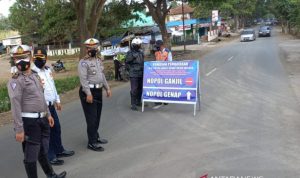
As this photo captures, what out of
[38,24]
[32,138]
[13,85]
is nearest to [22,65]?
[13,85]

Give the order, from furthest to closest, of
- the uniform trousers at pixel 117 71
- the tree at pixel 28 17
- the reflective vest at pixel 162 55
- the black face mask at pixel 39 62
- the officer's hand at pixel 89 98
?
1. the tree at pixel 28 17
2. the uniform trousers at pixel 117 71
3. the reflective vest at pixel 162 55
4. the officer's hand at pixel 89 98
5. the black face mask at pixel 39 62

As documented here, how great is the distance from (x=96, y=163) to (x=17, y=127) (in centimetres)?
182

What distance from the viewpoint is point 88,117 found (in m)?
7.48

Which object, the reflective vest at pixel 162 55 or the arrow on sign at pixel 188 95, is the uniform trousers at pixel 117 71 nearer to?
the reflective vest at pixel 162 55

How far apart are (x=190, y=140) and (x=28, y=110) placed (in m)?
3.30

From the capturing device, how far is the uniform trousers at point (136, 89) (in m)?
11.1

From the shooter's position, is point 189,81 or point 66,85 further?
point 66,85

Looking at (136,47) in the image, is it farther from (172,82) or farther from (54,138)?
(54,138)

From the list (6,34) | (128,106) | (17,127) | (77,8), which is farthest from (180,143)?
(6,34)

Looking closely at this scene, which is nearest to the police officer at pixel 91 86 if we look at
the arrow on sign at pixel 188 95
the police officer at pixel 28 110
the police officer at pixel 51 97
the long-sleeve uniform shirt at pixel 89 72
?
the long-sleeve uniform shirt at pixel 89 72

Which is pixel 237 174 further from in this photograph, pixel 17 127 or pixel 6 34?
pixel 6 34

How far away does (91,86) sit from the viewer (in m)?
7.54

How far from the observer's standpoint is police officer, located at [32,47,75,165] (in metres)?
6.43

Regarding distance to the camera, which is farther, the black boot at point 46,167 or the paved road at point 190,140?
the paved road at point 190,140
